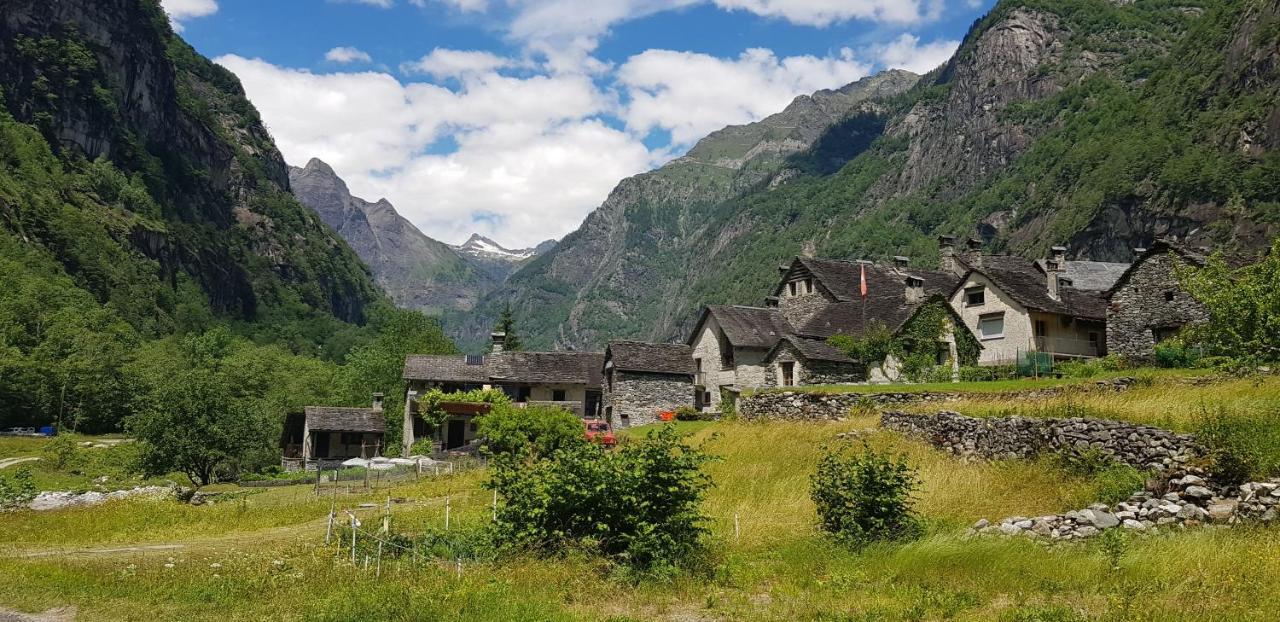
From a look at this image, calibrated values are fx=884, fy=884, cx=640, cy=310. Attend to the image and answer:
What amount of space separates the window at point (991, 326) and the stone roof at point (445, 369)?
111ft

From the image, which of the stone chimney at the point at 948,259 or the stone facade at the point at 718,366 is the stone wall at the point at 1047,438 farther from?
the stone chimney at the point at 948,259

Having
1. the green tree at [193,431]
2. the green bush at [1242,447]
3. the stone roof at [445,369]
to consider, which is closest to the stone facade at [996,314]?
the green bush at [1242,447]

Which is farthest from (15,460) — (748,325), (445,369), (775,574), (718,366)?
(775,574)

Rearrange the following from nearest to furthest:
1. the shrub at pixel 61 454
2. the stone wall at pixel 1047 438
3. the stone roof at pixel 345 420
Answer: the stone wall at pixel 1047 438
the shrub at pixel 61 454
the stone roof at pixel 345 420

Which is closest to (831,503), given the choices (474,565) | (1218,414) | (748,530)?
(748,530)

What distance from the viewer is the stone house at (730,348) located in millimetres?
50725

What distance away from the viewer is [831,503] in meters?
18.1

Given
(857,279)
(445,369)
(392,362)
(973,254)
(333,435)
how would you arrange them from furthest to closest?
(392,362), (333,435), (445,369), (973,254), (857,279)

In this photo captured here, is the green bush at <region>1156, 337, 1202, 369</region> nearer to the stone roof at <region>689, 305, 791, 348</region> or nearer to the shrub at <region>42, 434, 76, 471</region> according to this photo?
the stone roof at <region>689, 305, 791, 348</region>

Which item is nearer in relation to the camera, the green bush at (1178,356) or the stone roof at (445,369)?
the green bush at (1178,356)

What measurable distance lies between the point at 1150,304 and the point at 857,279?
Answer: 18.3 metres

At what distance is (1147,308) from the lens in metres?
44.0

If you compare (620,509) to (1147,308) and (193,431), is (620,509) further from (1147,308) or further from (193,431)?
(193,431)

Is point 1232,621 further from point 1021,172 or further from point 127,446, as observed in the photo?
point 1021,172
